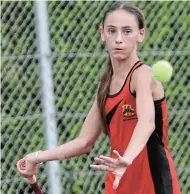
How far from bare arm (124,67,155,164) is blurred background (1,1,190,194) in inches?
110

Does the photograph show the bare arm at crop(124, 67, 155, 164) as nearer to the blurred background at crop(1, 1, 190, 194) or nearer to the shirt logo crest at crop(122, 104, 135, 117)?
the shirt logo crest at crop(122, 104, 135, 117)

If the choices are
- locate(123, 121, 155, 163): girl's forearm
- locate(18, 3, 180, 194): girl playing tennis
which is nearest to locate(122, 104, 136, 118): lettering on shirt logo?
locate(18, 3, 180, 194): girl playing tennis

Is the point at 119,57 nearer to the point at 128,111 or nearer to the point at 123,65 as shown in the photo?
the point at 123,65

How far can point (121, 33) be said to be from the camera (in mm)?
4426

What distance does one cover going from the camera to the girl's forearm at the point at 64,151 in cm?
460

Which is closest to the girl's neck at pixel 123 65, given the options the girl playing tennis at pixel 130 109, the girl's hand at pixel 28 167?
the girl playing tennis at pixel 130 109

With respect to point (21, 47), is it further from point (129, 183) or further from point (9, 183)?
point (129, 183)

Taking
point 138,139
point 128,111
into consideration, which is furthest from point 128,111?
point 138,139

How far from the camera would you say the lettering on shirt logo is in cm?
438

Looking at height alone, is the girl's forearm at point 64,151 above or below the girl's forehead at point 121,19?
below

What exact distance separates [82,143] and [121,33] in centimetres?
68

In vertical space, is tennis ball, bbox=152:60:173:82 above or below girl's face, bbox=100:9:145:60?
below

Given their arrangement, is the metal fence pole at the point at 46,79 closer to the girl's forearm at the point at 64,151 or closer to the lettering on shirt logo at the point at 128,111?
the girl's forearm at the point at 64,151

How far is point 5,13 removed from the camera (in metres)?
7.24
